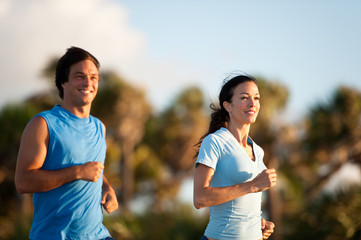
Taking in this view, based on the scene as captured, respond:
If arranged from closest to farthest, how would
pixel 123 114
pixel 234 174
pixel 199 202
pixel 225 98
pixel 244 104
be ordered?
pixel 199 202 → pixel 234 174 → pixel 244 104 → pixel 225 98 → pixel 123 114

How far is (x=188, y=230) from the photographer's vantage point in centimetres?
1134

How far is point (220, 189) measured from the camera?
265cm

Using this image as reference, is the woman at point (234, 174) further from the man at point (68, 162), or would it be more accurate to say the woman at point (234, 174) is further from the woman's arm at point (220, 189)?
the man at point (68, 162)

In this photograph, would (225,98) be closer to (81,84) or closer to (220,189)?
(220,189)

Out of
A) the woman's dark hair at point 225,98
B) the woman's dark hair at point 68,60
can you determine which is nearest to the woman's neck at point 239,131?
the woman's dark hair at point 225,98

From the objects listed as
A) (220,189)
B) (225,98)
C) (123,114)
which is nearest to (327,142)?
(123,114)

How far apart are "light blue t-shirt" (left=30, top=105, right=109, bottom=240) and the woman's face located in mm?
891

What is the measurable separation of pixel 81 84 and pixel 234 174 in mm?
1081

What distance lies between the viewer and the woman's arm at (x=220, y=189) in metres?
2.63

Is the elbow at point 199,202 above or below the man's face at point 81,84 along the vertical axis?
below

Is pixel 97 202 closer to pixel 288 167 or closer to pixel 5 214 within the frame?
pixel 5 214

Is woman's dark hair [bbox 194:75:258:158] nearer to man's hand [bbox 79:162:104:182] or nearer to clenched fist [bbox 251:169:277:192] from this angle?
clenched fist [bbox 251:169:277:192]

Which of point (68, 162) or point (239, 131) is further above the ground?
point (239, 131)

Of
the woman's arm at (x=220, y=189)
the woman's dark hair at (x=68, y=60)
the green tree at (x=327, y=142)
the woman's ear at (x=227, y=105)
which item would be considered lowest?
the green tree at (x=327, y=142)
